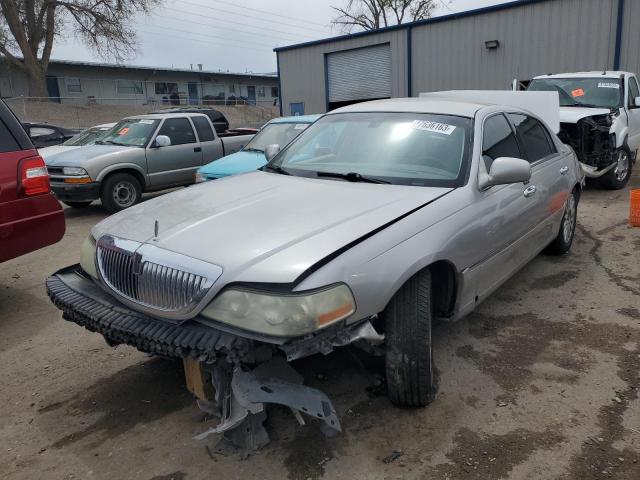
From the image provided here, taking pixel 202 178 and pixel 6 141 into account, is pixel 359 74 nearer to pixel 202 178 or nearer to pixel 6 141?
pixel 202 178

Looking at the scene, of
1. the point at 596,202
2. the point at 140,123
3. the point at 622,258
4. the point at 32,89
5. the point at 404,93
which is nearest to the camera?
the point at 622,258

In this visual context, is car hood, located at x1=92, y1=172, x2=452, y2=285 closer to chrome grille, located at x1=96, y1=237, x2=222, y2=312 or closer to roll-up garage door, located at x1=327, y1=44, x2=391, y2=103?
chrome grille, located at x1=96, y1=237, x2=222, y2=312

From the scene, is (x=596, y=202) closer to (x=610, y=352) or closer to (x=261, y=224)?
(x=610, y=352)

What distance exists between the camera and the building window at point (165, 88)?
42.6 meters

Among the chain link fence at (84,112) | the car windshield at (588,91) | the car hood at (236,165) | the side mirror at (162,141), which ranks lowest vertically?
the car hood at (236,165)

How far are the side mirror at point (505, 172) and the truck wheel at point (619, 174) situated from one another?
→ 6634 mm

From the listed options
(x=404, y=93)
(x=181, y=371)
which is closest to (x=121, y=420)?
(x=181, y=371)

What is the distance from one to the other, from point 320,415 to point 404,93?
18.4m

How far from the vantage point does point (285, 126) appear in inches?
324

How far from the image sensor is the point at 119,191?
28.5 ft

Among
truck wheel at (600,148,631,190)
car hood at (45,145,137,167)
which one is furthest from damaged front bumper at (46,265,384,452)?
truck wheel at (600,148,631,190)

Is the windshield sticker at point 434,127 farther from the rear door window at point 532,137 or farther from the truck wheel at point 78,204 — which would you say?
the truck wheel at point 78,204

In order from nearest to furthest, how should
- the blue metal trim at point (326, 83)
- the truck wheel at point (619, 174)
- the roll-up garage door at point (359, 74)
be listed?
1. the truck wheel at point (619, 174)
2. the roll-up garage door at point (359, 74)
3. the blue metal trim at point (326, 83)

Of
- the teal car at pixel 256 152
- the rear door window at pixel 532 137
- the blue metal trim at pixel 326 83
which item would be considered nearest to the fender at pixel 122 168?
the teal car at pixel 256 152
